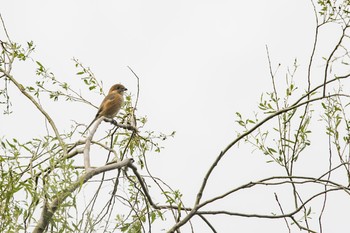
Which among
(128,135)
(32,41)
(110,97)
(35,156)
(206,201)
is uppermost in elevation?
(110,97)

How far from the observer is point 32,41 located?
4789 mm

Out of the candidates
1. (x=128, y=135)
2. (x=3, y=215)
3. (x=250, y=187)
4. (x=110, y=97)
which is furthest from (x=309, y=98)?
(x=110, y=97)

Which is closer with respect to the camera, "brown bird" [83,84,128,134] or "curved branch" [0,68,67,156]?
"curved branch" [0,68,67,156]

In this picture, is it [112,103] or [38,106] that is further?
[112,103]

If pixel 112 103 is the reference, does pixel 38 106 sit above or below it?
below

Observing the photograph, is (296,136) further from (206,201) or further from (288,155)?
(206,201)

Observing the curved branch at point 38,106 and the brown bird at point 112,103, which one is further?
the brown bird at point 112,103

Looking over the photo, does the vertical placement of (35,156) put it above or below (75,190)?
above

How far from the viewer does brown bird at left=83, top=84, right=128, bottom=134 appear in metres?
5.62

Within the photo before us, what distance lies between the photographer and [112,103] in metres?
6.37

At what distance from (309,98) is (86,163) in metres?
1.60

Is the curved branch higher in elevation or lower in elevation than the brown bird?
lower

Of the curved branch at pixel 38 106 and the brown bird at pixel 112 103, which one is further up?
the brown bird at pixel 112 103

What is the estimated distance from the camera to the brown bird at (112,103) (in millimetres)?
5619
